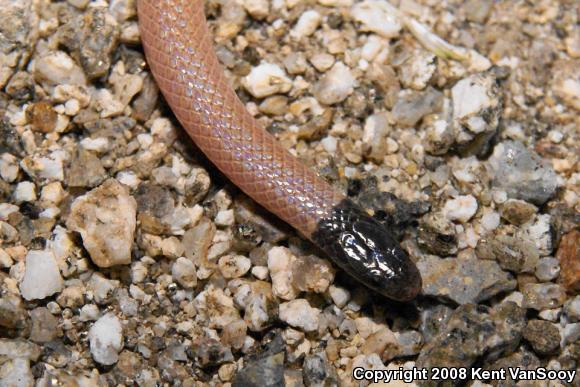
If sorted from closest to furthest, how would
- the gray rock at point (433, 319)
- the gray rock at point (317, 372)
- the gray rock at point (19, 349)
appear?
the gray rock at point (19, 349) < the gray rock at point (317, 372) < the gray rock at point (433, 319)

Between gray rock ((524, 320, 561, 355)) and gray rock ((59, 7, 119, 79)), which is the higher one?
gray rock ((59, 7, 119, 79))

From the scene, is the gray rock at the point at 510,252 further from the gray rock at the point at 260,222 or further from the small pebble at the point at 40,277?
the small pebble at the point at 40,277

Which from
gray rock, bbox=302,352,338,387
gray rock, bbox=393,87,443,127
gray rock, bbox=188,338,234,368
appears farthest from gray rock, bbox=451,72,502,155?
gray rock, bbox=188,338,234,368

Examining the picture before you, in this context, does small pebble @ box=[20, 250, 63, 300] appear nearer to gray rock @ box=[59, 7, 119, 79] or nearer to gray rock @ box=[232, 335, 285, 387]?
gray rock @ box=[232, 335, 285, 387]

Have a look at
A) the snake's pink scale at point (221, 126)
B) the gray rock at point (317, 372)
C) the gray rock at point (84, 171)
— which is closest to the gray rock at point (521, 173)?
the snake's pink scale at point (221, 126)

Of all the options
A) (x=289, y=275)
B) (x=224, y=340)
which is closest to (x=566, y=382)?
(x=289, y=275)

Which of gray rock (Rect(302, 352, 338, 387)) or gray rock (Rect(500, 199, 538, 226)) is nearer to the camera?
gray rock (Rect(302, 352, 338, 387))
